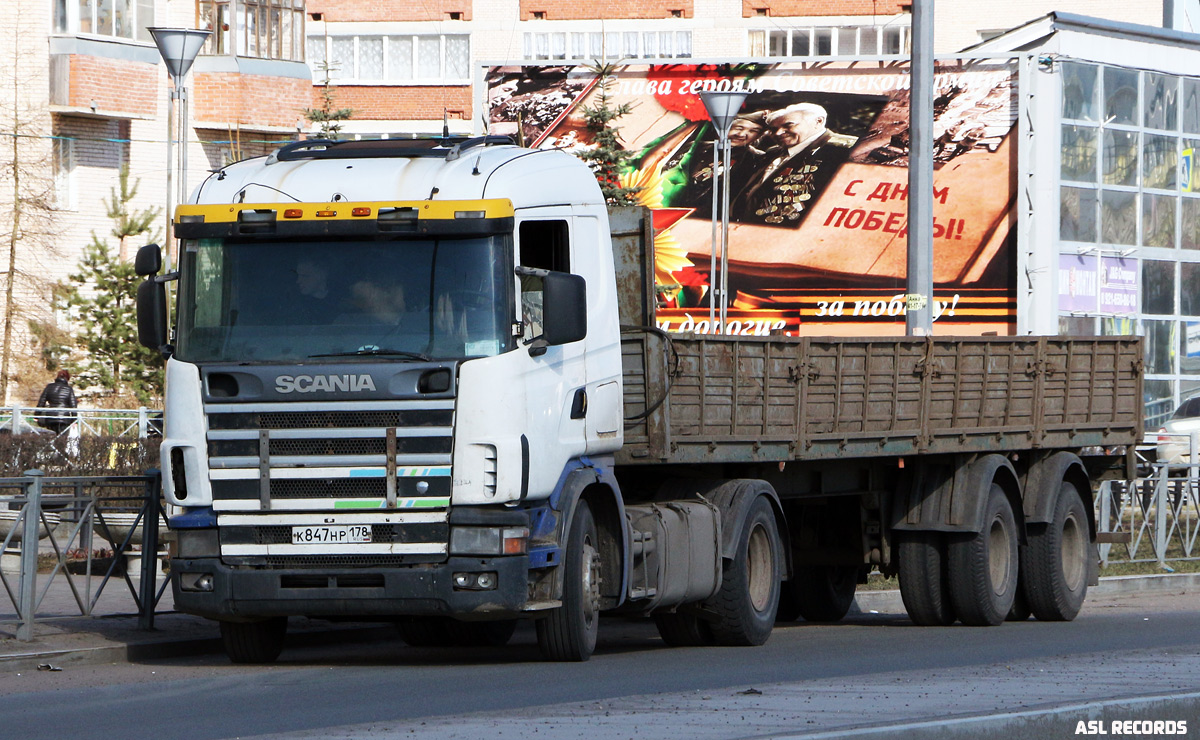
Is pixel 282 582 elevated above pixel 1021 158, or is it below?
A: below

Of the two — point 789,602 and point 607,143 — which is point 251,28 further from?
point 789,602

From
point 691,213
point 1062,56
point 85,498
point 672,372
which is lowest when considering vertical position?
point 85,498

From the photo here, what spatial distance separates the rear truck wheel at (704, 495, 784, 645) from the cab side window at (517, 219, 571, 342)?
2563 mm

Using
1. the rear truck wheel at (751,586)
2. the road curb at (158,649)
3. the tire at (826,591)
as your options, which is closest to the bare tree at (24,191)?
the tire at (826,591)

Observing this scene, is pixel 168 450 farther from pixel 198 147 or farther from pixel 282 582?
pixel 198 147

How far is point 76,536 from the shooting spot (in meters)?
12.5

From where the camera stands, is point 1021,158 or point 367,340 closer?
point 367,340

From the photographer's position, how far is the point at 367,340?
33.6ft

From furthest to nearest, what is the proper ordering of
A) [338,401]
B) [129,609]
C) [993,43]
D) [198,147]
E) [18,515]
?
[198,147]
[993,43]
[129,609]
[18,515]
[338,401]

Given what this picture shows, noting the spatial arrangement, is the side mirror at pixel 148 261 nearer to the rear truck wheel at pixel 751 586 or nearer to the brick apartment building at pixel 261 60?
the rear truck wheel at pixel 751 586

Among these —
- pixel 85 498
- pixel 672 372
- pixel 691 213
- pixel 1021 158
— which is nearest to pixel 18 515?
pixel 85 498

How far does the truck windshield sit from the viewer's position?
33.6 feet

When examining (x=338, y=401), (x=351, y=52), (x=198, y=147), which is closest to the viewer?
(x=338, y=401)

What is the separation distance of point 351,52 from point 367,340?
4290 centimetres
